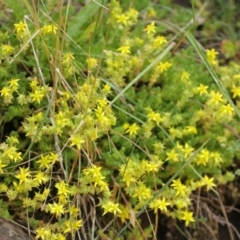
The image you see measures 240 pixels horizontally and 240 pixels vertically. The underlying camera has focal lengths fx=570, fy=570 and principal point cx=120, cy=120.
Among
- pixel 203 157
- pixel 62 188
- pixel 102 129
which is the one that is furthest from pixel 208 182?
pixel 62 188

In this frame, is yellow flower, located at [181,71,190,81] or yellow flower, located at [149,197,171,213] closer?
yellow flower, located at [149,197,171,213]

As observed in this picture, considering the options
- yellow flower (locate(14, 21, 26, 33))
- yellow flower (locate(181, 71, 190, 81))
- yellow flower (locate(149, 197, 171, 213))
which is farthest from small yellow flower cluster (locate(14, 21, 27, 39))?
yellow flower (locate(149, 197, 171, 213))

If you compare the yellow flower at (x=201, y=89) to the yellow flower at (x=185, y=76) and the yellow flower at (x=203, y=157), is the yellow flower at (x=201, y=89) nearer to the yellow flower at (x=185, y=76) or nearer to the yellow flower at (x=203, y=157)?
the yellow flower at (x=185, y=76)

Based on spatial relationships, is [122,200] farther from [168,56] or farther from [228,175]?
[168,56]

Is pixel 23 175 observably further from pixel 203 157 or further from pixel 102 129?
pixel 203 157

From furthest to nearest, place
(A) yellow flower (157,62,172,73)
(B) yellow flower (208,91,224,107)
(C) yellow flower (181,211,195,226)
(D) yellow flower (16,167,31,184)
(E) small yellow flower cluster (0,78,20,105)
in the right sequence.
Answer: (A) yellow flower (157,62,172,73) → (B) yellow flower (208,91,224,107) → (C) yellow flower (181,211,195,226) → (E) small yellow flower cluster (0,78,20,105) → (D) yellow flower (16,167,31,184)

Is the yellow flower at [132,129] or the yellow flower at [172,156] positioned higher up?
the yellow flower at [132,129]

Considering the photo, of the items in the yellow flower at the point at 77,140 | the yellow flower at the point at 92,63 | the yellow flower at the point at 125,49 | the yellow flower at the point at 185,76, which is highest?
the yellow flower at the point at 125,49

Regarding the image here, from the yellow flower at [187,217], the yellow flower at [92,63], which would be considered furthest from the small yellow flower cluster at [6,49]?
the yellow flower at [187,217]

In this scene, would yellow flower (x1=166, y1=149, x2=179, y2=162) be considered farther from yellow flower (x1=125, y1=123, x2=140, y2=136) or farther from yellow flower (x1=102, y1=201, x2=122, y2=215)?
yellow flower (x1=102, y1=201, x2=122, y2=215)
